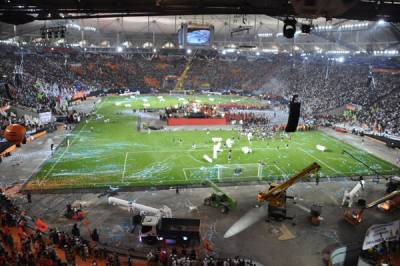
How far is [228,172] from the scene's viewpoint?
34.1 meters

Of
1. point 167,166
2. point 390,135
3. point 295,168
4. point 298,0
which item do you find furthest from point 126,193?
point 390,135

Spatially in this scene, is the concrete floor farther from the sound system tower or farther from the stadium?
the sound system tower

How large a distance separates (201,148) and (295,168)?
11567 mm

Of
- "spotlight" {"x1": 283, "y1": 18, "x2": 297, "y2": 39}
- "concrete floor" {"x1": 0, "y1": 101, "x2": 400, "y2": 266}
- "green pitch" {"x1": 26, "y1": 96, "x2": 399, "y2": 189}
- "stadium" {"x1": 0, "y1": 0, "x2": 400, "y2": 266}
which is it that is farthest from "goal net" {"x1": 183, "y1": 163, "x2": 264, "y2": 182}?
"spotlight" {"x1": 283, "y1": 18, "x2": 297, "y2": 39}

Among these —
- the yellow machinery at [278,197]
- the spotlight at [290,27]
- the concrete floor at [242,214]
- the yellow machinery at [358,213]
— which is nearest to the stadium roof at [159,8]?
the spotlight at [290,27]

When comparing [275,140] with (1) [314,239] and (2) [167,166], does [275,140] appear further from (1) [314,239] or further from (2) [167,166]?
(1) [314,239]

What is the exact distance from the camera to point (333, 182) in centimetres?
3253

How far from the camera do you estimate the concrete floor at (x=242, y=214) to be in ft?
68.9

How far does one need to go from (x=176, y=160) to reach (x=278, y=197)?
15.5 metres

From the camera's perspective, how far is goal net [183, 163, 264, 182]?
3266 centimetres

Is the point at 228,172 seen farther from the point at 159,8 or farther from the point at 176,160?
the point at 159,8

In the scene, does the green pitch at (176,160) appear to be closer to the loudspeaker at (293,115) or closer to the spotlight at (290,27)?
the loudspeaker at (293,115)

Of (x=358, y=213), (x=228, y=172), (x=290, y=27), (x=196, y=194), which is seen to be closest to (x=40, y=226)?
(x=196, y=194)

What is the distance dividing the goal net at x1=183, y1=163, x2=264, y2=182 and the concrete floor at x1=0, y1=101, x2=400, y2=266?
2151mm
